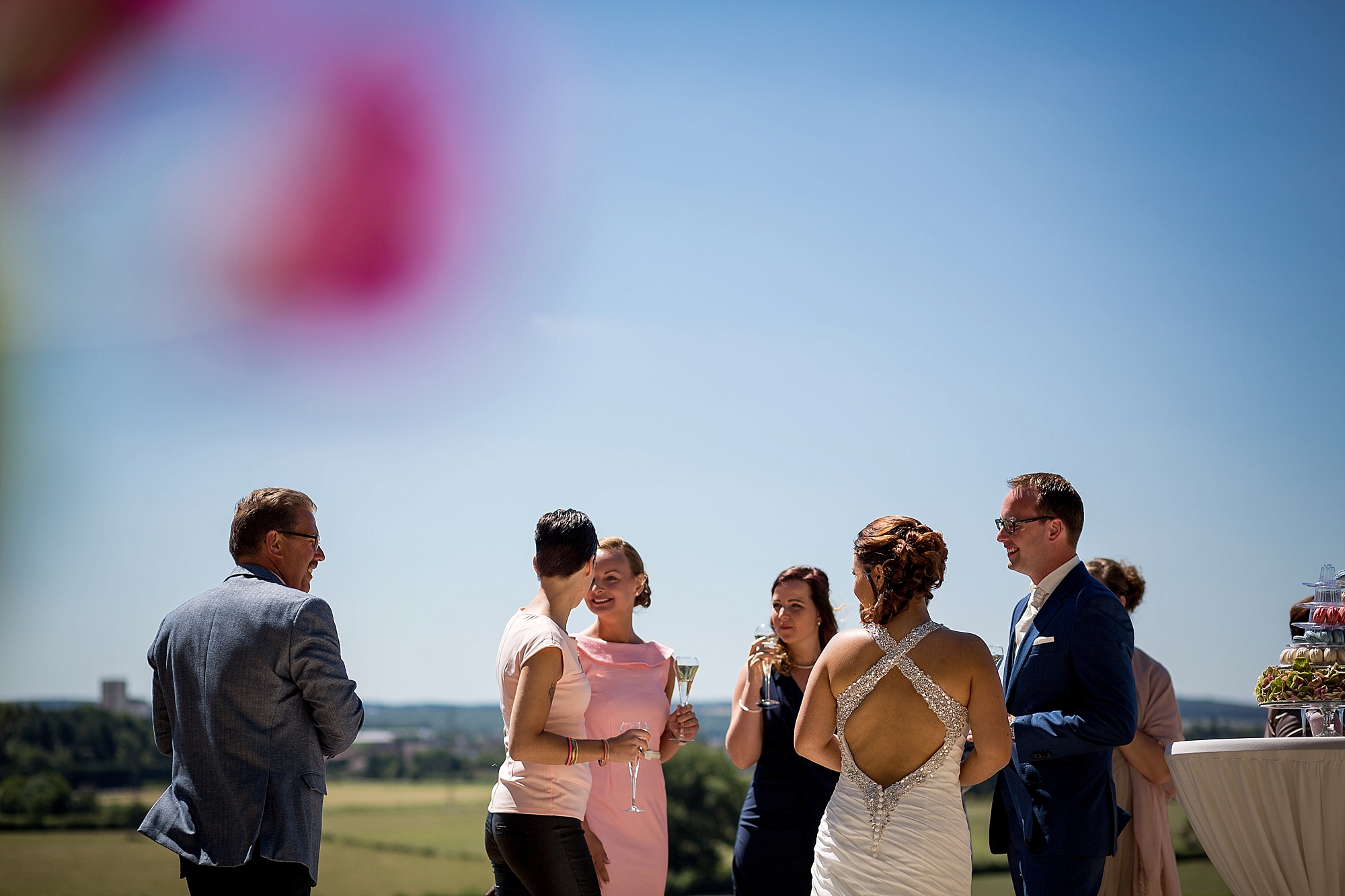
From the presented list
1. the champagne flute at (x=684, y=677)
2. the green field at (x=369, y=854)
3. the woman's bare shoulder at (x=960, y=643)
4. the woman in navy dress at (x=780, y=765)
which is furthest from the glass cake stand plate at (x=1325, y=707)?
the green field at (x=369, y=854)

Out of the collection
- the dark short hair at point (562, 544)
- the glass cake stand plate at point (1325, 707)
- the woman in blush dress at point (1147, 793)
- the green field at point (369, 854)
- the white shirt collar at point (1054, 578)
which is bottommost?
the green field at point (369, 854)

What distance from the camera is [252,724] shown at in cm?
280

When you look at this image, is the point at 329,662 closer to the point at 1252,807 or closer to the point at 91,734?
the point at 1252,807

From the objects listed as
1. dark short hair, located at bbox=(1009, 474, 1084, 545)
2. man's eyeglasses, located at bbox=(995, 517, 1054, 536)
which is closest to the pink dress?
man's eyeglasses, located at bbox=(995, 517, 1054, 536)

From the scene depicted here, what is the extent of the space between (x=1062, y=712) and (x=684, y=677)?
1301 mm

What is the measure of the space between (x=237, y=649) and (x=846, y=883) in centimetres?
192

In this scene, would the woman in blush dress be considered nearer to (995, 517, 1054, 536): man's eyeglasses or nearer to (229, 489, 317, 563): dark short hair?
(995, 517, 1054, 536): man's eyeglasses

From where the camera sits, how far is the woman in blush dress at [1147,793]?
420 cm

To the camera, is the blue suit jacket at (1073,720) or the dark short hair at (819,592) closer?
the blue suit jacket at (1073,720)

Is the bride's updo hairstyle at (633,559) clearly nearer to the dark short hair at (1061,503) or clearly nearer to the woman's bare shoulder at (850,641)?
the woman's bare shoulder at (850,641)

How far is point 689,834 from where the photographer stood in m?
16.1

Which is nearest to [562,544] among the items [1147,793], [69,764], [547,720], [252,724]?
[547,720]

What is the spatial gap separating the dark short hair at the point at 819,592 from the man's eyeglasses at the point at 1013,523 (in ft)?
2.83

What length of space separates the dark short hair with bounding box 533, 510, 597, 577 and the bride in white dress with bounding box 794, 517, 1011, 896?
829 mm
